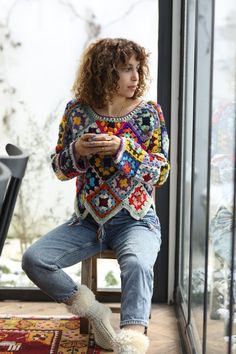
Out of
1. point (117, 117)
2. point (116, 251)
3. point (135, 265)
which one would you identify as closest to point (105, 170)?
point (117, 117)

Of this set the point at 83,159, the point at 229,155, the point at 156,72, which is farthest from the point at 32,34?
the point at 229,155

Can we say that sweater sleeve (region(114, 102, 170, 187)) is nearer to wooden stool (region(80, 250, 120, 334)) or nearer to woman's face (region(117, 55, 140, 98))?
woman's face (region(117, 55, 140, 98))

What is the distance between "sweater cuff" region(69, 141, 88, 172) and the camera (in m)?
2.48

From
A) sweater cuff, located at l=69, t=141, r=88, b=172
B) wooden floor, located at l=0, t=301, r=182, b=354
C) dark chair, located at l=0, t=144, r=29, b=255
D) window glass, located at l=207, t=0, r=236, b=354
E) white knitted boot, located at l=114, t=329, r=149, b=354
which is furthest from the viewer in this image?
wooden floor, located at l=0, t=301, r=182, b=354

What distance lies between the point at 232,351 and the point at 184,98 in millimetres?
1584

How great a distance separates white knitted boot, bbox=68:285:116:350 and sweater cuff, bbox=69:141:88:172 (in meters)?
0.47

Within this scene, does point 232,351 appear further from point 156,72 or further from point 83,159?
point 156,72

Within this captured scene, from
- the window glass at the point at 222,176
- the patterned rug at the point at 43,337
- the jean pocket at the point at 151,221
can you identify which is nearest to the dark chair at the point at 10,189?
the window glass at the point at 222,176

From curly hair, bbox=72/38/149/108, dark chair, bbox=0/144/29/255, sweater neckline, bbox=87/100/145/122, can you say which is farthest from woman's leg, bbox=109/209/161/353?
dark chair, bbox=0/144/29/255

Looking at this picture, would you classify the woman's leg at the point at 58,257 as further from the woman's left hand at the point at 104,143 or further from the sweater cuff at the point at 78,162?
the woman's left hand at the point at 104,143

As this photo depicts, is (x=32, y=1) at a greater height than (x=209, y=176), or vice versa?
(x=32, y=1)

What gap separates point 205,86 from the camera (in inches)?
91.8

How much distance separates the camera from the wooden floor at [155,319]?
272 cm

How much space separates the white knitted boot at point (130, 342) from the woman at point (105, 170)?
0.29 meters
